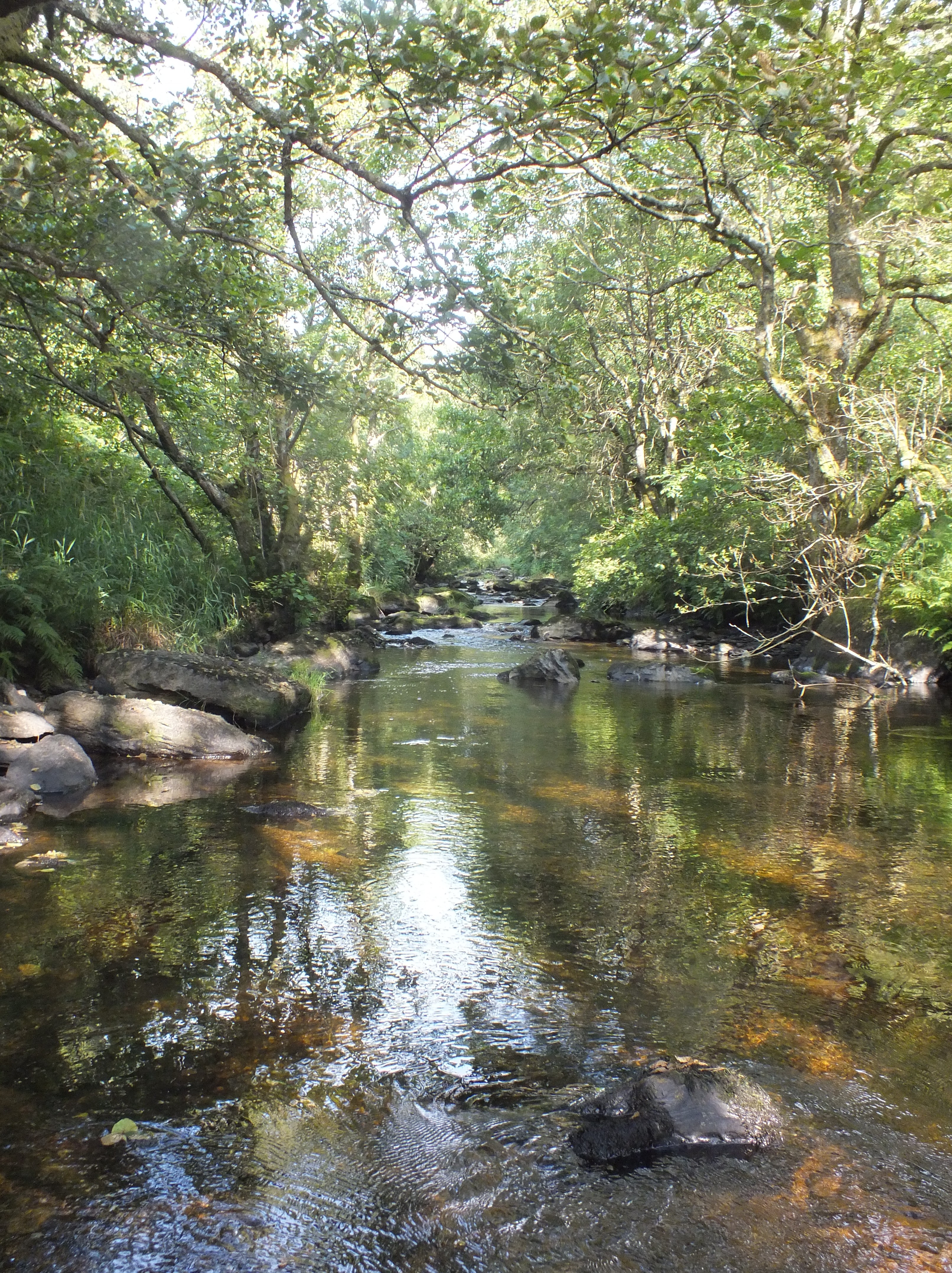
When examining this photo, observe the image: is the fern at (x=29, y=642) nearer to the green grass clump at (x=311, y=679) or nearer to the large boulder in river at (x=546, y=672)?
the green grass clump at (x=311, y=679)

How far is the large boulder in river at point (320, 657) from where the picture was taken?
14.8 meters

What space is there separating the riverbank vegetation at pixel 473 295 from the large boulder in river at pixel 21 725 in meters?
1.40

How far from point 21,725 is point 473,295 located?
571 cm

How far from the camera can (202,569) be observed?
14391 mm

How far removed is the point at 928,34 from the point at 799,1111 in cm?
1258

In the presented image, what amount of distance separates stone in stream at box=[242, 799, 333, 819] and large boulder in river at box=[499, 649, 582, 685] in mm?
7938

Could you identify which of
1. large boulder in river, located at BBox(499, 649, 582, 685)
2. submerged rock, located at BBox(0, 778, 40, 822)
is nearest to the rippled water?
submerged rock, located at BBox(0, 778, 40, 822)

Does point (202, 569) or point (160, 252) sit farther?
point (202, 569)

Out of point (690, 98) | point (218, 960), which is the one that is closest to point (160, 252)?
point (690, 98)

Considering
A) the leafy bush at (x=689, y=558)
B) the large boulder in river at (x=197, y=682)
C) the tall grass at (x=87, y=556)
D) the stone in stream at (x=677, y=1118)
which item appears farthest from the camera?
the leafy bush at (x=689, y=558)

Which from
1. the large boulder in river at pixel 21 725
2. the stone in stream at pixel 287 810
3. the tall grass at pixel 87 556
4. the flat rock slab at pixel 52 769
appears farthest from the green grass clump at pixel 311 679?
the stone in stream at pixel 287 810

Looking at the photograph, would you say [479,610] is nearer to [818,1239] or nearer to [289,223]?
[289,223]

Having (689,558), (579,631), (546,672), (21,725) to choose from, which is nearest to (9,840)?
(21,725)

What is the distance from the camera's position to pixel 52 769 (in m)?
7.63
